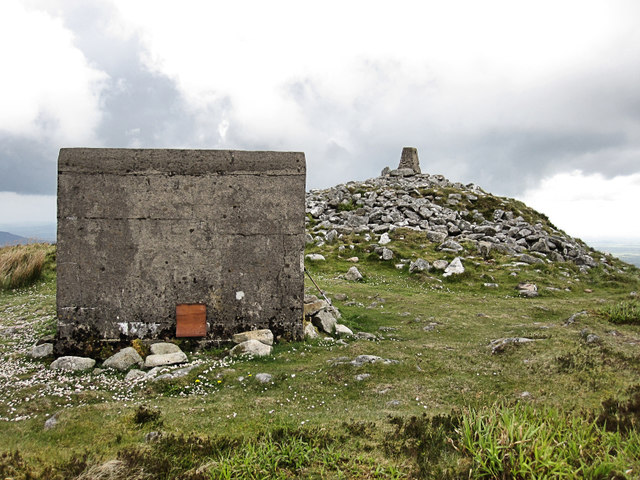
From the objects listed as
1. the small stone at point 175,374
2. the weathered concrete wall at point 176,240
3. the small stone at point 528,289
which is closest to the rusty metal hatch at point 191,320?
the weathered concrete wall at point 176,240

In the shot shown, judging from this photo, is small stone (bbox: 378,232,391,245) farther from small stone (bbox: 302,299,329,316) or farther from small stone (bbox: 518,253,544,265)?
small stone (bbox: 302,299,329,316)

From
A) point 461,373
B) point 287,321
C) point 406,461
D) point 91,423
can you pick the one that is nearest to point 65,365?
point 91,423

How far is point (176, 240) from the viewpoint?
851 centimetres

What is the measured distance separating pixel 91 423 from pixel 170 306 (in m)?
3.41

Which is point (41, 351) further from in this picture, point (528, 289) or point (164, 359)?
point (528, 289)

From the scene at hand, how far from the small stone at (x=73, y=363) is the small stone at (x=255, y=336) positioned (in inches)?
101

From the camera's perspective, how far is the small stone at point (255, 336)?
8.45 metres

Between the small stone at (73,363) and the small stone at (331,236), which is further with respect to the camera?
the small stone at (331,236)

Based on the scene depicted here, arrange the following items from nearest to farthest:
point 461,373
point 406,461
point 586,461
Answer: point 586,461
point 406,461
point 461,373

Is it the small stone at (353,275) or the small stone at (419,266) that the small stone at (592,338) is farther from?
the small stone at (353,275)

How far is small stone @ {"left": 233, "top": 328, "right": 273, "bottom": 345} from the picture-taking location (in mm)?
8448

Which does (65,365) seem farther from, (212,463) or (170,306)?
(212,463)

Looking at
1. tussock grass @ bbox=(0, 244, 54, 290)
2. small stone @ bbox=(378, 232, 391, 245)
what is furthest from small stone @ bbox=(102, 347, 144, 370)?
small stone @ bbox=(378, 232, 391, 245)

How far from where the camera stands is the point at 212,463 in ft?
13.1
